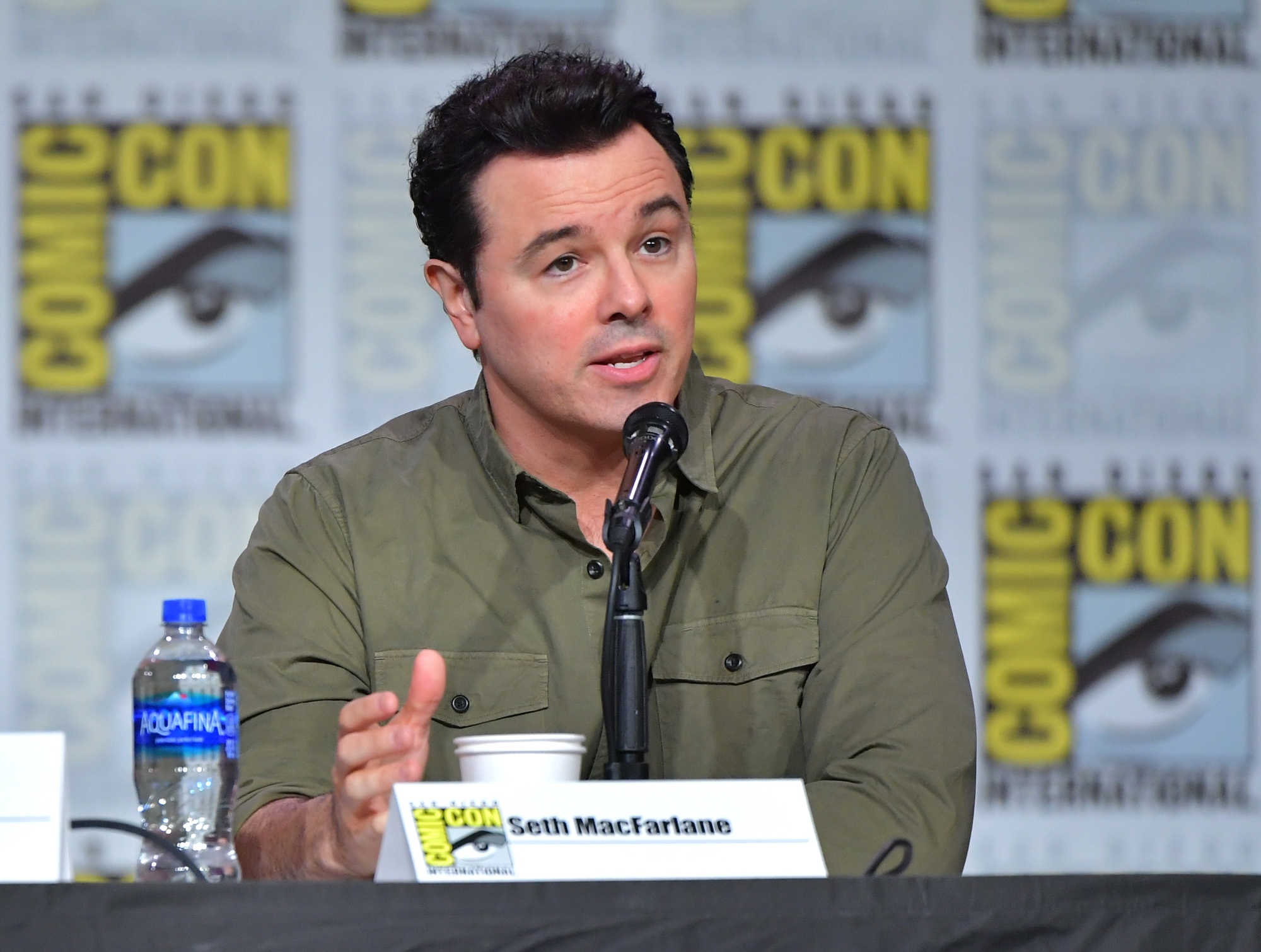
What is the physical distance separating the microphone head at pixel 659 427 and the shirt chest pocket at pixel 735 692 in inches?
19.0

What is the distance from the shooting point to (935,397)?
2.92 m

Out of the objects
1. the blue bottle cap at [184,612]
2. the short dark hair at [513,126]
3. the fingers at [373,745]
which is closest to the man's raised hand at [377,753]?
the fingers at [373,745]

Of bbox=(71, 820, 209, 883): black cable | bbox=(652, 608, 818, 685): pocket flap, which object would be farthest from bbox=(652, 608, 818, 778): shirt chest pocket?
bbox=(71, 820, 209, 883): black cable

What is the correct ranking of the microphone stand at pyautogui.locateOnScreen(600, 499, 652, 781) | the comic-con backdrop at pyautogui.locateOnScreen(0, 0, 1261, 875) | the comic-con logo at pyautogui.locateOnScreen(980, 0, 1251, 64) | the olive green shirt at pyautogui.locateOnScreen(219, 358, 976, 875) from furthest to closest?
the comic-con logo at pyautogui.locateOnScreen(980, 0, 1251, 64) < the comic-con backdrop at pyautogui.locateOnScreen(0, 0, 1261, 875) < the olive green shirt at pyautogui.locateOnScreen(219, 358, 976, 875) < the microphone stand at pyautogui.locateOnScreen(600, 499, 652, 781)

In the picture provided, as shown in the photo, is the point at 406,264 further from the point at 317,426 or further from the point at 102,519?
the point at 102,519

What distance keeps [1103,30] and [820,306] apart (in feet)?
2.34

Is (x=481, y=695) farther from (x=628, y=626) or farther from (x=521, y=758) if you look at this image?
(x=521, y=758)

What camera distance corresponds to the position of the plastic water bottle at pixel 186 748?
1342 millimetres

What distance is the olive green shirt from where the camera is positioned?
175cm

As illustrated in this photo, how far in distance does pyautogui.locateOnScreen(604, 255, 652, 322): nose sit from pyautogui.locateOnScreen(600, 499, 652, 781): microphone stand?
489 mm

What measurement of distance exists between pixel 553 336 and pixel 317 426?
3.60ft

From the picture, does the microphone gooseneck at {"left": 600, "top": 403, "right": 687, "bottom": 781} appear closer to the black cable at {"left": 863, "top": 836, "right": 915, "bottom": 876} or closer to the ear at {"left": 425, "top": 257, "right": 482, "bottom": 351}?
the black cable at {"left": 863, "top": 836, "right": 915, "bottom": 876}

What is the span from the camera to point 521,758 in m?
1.14

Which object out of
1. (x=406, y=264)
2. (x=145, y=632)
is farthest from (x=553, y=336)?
(x=145, y=632)
